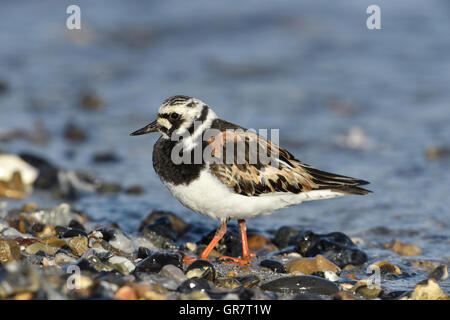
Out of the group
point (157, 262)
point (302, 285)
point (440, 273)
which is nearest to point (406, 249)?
point (440, 273)

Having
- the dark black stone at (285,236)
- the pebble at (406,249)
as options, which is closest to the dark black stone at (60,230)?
the dark black stone at (285,236)

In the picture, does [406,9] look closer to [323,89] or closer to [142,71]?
[323,89]

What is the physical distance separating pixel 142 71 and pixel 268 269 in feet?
25.8

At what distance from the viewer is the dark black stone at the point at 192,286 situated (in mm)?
4066

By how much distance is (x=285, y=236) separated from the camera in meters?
5.84

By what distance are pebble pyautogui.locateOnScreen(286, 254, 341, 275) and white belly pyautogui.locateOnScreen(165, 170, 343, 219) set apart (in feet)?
1.57

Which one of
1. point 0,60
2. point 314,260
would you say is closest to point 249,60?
point 0,60

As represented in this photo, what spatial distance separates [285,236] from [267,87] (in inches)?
232

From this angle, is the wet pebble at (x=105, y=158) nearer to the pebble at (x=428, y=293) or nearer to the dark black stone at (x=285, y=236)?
the dark black stone at (x=285, y=236)

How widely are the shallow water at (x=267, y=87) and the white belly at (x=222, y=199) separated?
47.1 inches

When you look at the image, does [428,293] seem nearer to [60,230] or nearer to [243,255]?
[243,255]

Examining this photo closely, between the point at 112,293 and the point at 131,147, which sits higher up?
the point at 131,147

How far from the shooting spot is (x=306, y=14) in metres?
14.5

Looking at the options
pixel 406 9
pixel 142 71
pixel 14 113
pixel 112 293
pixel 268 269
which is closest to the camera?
pixel 112 293
